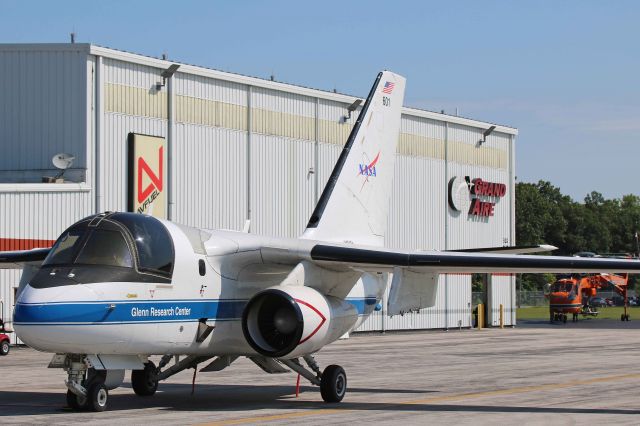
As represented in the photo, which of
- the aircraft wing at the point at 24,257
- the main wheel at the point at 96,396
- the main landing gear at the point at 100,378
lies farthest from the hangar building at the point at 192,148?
the main wheel at the point at 96,396

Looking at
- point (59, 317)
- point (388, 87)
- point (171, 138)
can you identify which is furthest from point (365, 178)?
point (171, 138)

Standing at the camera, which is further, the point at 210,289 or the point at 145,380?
the point at 145,380

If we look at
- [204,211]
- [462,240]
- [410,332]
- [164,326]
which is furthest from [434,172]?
[164,326]

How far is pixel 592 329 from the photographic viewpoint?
53031 millimetres

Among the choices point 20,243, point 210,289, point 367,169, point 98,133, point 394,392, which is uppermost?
point 98,133

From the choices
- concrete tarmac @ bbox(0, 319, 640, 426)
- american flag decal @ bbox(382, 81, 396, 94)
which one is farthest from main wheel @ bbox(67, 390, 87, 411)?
american flag decal @ bbox(382, 81, 396, 94)

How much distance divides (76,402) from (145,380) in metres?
3.65

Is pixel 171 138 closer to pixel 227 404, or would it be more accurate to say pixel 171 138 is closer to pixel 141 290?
pixel 227 404

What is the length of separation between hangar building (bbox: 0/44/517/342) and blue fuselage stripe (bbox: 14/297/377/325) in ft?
65.6

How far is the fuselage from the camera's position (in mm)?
14750

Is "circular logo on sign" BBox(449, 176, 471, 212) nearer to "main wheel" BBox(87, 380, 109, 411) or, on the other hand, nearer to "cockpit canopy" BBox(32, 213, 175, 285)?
"cockpit canopy" BBox(32, 213, 175, 285)

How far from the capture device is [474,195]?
57.3 meters

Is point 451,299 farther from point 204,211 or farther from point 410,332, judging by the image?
point 204,211

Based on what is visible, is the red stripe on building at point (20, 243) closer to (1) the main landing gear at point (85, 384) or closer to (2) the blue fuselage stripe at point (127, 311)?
(2) the blue fuselage stripe at point (127, 311)
